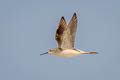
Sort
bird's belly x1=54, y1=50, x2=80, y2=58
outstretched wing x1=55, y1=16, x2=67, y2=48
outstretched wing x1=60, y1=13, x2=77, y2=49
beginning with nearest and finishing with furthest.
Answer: outstretched wing x1=60, y1=13, x2=77, y2=49 < bird's belly x1=54, y1=50, x2=80, y2=58 < outstretched wing x1=55, y1=16, x2=67, y2=48

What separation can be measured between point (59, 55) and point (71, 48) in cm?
73

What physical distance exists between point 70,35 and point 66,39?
12.8 inches

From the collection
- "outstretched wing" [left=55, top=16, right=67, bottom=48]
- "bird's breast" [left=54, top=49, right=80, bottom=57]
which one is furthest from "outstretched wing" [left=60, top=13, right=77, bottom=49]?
→ "bird's breast" [left=54, top=49, right=80, bottom=57]

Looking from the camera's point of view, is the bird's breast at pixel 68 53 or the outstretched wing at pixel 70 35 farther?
the bird's breast at pixel 68 53

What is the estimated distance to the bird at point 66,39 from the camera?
2681 centimetres

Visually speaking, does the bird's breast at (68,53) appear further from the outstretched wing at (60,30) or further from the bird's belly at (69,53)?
the outstretched wing at (60,30)

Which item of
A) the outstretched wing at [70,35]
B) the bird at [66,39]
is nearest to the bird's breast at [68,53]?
the bird at [66,39]

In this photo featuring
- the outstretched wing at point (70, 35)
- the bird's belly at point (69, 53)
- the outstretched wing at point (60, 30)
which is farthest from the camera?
the outstretched wing at point (60, 30)

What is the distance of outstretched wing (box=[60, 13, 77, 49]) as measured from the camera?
26781 millimetres

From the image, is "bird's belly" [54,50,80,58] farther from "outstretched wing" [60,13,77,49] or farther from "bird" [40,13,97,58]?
"outstretched wing" [60,13,77,49]

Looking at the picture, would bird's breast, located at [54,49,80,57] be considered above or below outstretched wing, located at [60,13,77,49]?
below

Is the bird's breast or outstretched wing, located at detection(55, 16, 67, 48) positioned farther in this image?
outstretched wing, located at detection(55, 16, 67, 48)

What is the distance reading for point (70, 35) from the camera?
1063 inches

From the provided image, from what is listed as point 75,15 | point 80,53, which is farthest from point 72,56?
point 75,15
